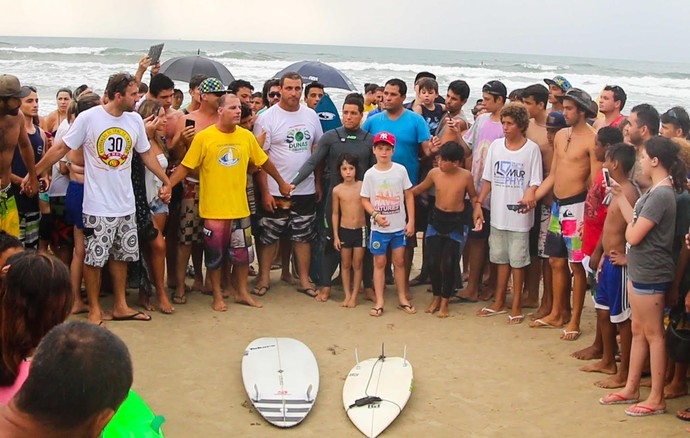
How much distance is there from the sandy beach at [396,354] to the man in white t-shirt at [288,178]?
0.47 meters

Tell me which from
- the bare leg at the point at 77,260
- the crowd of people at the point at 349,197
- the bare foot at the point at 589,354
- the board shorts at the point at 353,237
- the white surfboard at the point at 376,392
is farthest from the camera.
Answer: the board shorts at the point at 353,237

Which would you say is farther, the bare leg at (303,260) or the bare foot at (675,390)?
the bare leg at (303,260)

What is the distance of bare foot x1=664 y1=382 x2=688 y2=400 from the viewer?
5.57 metres

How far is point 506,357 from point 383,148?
2190 millimetres

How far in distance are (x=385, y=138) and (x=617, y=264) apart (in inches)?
97.5

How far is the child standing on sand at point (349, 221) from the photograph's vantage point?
24.6 feet

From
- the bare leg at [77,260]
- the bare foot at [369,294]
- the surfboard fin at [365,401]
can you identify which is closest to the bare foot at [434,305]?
the bare foot at [369,294]

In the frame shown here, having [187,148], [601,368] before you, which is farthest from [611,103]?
[187,148]

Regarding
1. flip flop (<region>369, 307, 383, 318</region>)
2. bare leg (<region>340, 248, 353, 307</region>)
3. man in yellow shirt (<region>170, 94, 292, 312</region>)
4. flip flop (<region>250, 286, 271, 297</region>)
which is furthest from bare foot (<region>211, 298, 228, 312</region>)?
flip flop (<region>369, 307, 383, 318</region>)

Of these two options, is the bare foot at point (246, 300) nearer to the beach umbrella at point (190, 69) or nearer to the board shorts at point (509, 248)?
the board shorts at point (509, 248)

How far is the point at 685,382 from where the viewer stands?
5.63m

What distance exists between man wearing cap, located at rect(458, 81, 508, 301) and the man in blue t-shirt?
0.41 metres

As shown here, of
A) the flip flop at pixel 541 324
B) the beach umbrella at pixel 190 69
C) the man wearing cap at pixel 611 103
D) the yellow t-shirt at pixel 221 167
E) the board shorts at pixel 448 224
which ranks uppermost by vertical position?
the man wearing cap at pixel 611 103

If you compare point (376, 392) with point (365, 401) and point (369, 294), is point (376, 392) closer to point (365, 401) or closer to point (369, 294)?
point (365, 401)
